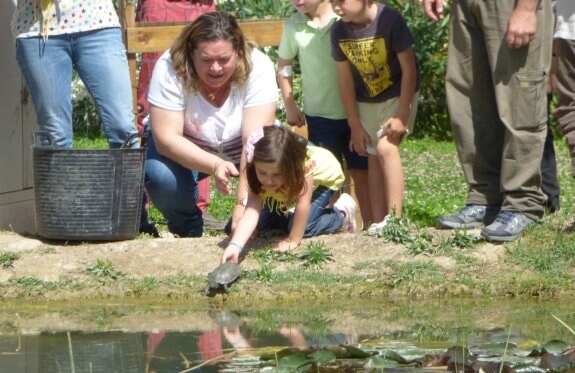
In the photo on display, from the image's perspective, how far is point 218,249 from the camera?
6004 mm

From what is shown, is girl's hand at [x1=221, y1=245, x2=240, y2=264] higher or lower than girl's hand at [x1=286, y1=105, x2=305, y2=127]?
below

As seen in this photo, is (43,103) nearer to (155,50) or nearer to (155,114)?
(155,114)

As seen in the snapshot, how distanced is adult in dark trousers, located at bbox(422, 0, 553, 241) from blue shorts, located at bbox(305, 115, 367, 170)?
70 centimetres

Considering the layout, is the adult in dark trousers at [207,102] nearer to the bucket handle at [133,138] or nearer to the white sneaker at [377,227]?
the bucket handle at [133,138]

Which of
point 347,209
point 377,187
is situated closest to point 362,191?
point 347,209

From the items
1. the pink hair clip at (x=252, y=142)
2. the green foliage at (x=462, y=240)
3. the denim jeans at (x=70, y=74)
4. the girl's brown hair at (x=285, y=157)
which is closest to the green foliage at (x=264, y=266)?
the girl's brown hair at (x=285, y=157)

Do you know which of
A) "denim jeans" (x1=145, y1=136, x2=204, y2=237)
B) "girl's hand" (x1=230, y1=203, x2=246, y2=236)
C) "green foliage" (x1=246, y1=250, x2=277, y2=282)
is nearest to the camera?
"green foliage" (x1=246, y1=250, x2=277, y2=282)

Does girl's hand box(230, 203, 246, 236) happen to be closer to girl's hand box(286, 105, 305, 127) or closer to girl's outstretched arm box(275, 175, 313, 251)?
girl's outstretched arm box(275, 175, 313, 251)

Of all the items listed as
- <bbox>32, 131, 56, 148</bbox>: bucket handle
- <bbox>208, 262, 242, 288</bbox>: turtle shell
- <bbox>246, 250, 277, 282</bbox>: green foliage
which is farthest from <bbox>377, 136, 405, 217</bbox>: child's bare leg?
<bbox>32, 131, 56, 148</bbox>: bucket handle

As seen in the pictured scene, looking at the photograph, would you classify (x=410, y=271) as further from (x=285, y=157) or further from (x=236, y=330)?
(x=236, y=330)

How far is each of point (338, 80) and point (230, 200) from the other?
2184 millimetres

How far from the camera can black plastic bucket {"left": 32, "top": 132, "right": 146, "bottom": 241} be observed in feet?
20.3

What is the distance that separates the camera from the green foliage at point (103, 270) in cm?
577

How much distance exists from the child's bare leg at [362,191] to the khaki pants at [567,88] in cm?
110
